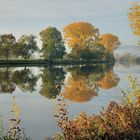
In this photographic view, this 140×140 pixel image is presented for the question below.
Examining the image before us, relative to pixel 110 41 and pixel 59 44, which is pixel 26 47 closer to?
pixel 59 44

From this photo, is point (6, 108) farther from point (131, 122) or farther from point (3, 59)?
point (3, 59)

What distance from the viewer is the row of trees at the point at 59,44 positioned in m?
92.2

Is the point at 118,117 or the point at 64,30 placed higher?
the point at 64,30

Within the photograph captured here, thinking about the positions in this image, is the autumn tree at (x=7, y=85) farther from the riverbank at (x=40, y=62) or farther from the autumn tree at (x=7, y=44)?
the autumn tree at (x=7, y=44)

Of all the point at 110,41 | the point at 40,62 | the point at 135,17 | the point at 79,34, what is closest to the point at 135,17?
the point at 135,17

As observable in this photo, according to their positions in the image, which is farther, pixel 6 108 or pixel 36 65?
pixel 36 65

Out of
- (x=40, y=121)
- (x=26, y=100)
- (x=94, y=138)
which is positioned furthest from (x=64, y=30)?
(x=94, y=138)

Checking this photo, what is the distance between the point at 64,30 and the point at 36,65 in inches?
870

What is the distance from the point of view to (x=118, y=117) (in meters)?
11.6

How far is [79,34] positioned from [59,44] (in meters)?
10.2

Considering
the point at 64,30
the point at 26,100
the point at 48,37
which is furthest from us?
the point at 64,30

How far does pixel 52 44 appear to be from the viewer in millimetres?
98500

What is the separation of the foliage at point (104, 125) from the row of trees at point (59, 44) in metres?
78.0

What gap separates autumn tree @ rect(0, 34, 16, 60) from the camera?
291ft
